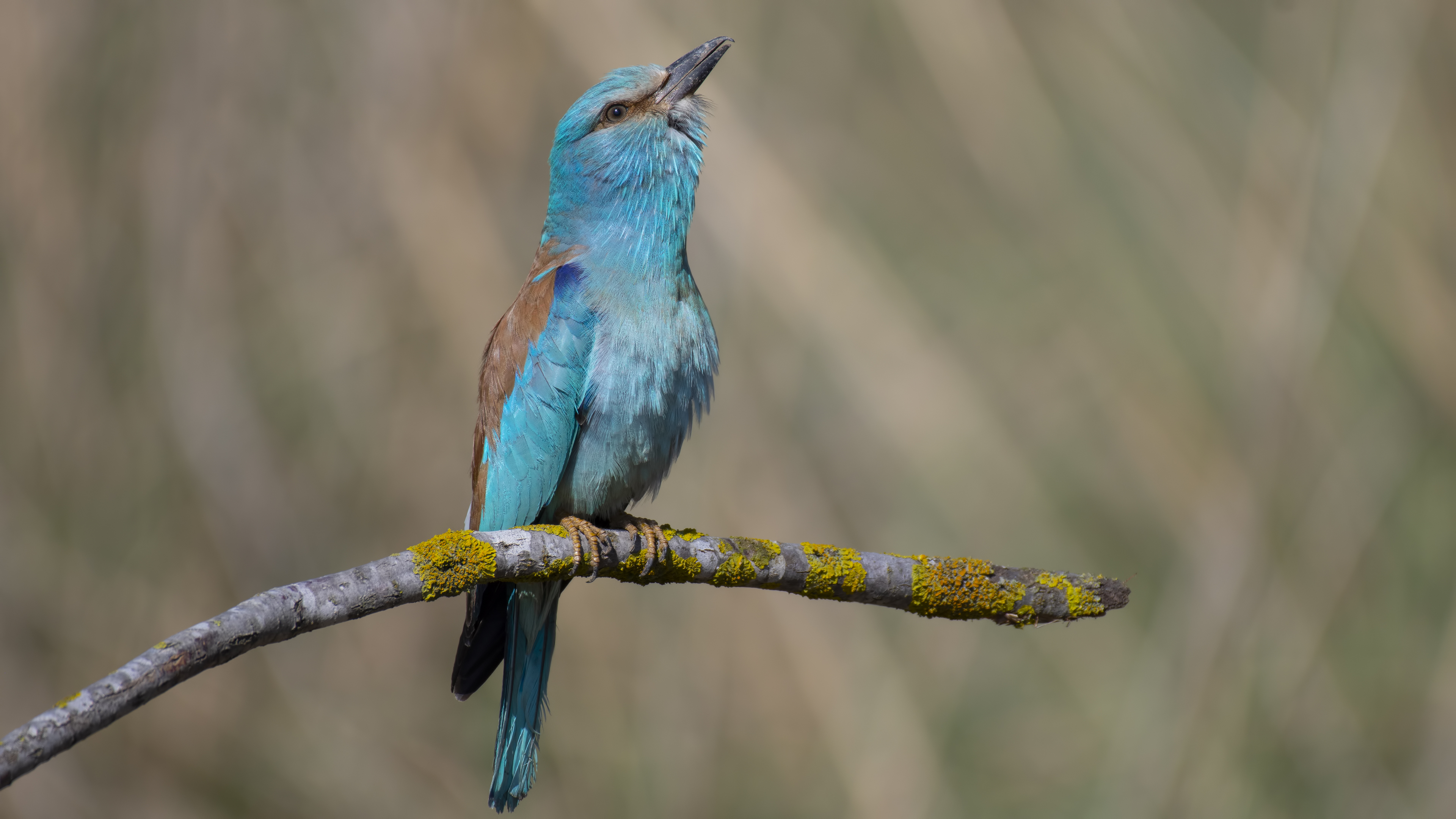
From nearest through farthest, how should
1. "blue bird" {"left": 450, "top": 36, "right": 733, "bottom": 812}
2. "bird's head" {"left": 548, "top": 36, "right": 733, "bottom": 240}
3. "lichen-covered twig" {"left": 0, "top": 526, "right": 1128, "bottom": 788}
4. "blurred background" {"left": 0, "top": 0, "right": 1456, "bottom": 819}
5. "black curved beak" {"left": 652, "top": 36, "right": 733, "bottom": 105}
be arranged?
1. "lichen-covered twig" {"left": 0, "top": 526, "right": 1128, "bottom": 788}
2. "blue bird" {"left": 450, "top": 36, "right": 733, "bottom": 812}
3. "bird's head" {"left": 548, "top": 36, "right": 733, "bottom": 240}
4. "black curved beak" {"left": 652, "top": 36, "right": 733, "bottom": 105}
5. "blurred background" {"left": 0, "top": 0, "right": 1456, "bottom": 819}

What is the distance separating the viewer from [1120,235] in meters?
5.77

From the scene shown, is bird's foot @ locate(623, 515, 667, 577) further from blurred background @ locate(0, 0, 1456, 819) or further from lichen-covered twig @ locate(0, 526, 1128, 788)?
blurred background @ locate(0, 0, 1456, 819)

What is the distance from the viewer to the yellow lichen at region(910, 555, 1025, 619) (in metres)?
2.04

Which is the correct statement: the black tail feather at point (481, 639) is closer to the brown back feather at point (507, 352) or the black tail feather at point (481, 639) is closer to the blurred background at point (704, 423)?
the brown back feather at point (507, 352)

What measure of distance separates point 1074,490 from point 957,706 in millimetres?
1528

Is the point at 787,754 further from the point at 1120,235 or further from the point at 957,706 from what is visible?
the point at 1120,235

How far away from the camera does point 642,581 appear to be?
88.4 inches

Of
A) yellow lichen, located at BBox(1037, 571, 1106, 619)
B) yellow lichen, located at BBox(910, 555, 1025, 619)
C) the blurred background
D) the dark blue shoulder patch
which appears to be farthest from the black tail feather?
the blurred background

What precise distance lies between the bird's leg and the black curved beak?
1.40 meters

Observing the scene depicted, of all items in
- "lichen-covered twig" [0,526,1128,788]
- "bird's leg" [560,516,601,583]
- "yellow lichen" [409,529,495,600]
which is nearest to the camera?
"lichen-covered twig" [0,526,1128,788]

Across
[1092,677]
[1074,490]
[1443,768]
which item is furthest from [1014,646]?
[1443,768]

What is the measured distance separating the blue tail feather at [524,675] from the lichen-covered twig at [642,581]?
541 mm

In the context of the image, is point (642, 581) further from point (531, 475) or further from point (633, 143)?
point (633, 143)

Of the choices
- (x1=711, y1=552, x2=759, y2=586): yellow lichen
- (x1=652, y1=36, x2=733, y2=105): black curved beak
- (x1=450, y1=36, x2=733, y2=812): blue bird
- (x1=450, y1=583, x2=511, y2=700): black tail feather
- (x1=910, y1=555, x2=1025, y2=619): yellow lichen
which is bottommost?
(x1=910, y1=555, x2=1025, y2=619): yellow lichen
